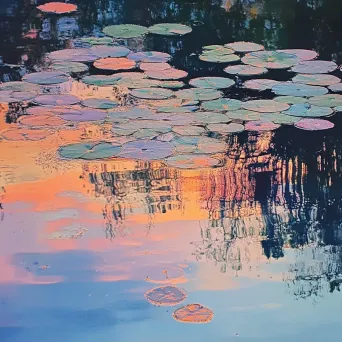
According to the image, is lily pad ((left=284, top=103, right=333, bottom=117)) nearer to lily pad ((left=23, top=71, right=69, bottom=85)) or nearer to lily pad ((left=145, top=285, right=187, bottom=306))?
lily pad ((left=23, top=71, right=69, bottom=85))

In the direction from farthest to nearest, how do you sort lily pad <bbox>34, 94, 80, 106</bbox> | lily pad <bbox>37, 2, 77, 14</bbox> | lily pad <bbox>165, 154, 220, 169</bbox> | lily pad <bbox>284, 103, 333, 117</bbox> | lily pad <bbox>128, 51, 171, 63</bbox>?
lily pad <bbox>37, 2, 77, 14</bbox>
lily pad <bbox>128, 51, 171, 63</bbox>
lily pad <bbox>34, 94, 80, 106</bbox>
lily pad <bbox>284, 103, 333, 117</bbox>
lily pad <bbox>165, 154, 220, 169</bbox>

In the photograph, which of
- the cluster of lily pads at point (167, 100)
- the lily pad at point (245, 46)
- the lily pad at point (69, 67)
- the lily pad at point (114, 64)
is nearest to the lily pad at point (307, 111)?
the cluster of lily pads at point (167, 100)

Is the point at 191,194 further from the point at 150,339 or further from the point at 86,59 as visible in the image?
the point at 86,59

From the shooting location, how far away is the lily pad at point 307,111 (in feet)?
12.7

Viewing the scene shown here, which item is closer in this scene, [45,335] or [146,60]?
[45,335]

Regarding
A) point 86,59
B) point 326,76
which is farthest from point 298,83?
point 86,59

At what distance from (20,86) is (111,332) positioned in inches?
79.4

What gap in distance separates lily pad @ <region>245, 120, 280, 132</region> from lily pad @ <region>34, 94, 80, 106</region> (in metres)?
0.87

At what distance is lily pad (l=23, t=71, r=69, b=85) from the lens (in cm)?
423

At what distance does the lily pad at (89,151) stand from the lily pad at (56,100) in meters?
0.46

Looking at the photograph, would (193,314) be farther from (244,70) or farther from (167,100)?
(244,70)

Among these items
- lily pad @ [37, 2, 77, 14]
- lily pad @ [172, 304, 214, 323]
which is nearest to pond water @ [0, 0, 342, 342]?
lily pad @ [172, 304, 214, 323]

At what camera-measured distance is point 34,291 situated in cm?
266

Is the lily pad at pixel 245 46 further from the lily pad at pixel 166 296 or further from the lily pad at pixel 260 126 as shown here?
the lily pad at pixel 166 296
